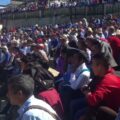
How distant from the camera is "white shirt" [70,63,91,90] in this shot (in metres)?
8.34

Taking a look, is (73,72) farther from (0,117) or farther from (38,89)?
(0,117)

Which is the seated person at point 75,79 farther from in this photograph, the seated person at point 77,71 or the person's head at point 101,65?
the person's head at point 101,65

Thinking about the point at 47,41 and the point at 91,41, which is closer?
the point at 91,41

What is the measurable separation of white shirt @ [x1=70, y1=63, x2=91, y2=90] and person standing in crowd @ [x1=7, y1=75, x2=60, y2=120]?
2.86 m

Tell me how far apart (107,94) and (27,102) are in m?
1.81

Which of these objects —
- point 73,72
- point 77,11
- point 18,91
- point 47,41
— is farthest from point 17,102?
point 77,11

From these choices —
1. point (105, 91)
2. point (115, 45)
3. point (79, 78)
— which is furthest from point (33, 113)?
point (115, 45)

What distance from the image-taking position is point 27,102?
17.3 ft

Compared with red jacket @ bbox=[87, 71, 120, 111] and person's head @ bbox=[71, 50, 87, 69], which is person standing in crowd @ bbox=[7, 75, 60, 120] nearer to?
red jacket @ bbox=[87, 71, 120, 111]

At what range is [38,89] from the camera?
808cm

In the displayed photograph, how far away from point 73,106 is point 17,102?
9.18ft

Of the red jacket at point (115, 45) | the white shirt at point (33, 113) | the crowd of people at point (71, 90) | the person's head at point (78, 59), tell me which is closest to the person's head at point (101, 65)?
the crowd of people at point (71, 90)

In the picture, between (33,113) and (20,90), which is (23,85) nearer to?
(20,90)

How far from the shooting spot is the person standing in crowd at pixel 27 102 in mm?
5090
